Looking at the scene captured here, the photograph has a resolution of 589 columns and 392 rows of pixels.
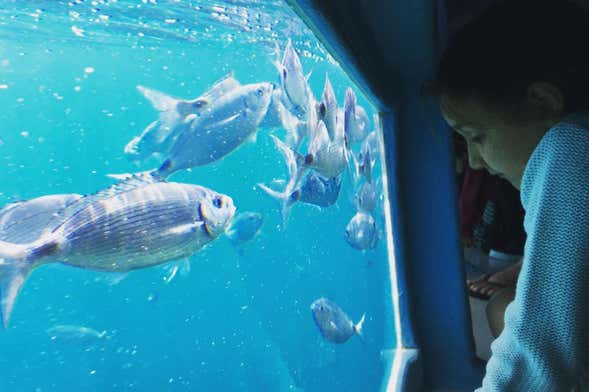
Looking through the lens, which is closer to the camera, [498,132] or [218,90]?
[498,132]

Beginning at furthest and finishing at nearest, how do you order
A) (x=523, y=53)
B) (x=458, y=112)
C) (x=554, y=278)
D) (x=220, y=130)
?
(x=220, y=130), (x=458, y=112), (x=523, y=53), (x=554, y=278)

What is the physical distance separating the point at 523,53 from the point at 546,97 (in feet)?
0.31

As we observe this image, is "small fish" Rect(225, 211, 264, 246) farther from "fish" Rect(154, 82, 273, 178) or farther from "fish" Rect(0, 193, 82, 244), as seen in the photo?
"fish" Rect(0, 193, 82, 244)

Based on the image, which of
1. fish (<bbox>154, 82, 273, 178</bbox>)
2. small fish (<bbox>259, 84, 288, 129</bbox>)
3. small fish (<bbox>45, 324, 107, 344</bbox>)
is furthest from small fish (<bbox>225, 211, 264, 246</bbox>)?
small fish (<bbox>45, 324, 107, 344</bbox>)

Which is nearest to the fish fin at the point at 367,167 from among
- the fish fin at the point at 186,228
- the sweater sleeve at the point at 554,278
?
the fish fin at the point at 186,228

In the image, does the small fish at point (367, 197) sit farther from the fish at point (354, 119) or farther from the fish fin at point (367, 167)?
the fish at point (354, 119)

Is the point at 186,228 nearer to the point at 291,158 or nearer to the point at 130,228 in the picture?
the point at 130,228

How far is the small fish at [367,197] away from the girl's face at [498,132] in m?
2.23

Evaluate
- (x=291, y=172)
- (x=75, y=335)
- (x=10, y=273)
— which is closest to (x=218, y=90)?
(x=291, y=172)

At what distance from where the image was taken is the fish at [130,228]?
4.86 ft

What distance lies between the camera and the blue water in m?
4.04

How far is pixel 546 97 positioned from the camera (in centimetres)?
98

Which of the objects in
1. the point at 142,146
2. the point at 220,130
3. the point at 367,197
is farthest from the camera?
the point at 367,197

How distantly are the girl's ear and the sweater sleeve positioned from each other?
0.13m
